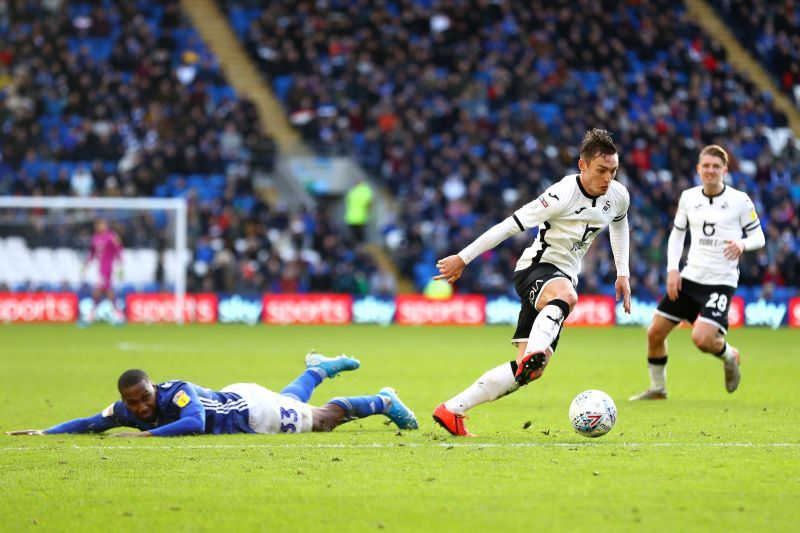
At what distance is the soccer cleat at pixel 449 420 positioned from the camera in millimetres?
9141

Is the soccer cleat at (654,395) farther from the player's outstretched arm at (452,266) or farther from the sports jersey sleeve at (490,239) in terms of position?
the player's outstretched arm at (452,266)

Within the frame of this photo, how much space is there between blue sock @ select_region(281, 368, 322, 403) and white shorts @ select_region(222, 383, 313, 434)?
0.17 m

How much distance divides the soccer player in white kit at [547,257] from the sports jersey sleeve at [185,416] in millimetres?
1710

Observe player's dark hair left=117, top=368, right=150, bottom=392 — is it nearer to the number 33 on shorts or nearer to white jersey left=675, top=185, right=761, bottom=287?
the number 33 on shorts

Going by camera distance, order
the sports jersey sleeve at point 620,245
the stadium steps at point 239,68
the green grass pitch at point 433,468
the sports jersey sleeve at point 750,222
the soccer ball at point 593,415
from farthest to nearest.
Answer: the stadium steps at point 239,68 < the sports jersey sleeve at point 750,222 < the sports jersey sleeve at point 620,245 < the soccer ball at point 593,415 < the green grass pitch at point 433,468

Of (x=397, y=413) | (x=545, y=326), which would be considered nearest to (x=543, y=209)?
(x=545, y=326)

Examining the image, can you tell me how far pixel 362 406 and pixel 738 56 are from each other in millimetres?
32965

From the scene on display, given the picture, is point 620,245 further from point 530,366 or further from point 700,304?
point 700,304

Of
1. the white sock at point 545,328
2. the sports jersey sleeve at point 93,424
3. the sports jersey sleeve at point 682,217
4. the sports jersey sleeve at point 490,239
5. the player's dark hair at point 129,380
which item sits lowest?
the sports jersey sleeve at point 93,424

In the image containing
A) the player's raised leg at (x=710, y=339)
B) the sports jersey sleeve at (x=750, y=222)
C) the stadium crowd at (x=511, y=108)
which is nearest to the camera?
the player's raised leg at (x=710, y=339)

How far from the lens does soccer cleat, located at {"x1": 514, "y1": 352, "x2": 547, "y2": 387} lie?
28.3ft

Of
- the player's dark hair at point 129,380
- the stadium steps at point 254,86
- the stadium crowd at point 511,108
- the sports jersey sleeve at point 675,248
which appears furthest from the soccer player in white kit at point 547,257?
the stadium steps at point 254,86

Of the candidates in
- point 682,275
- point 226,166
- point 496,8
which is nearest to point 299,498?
point 682,275

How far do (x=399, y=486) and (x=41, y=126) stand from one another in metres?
28.1
